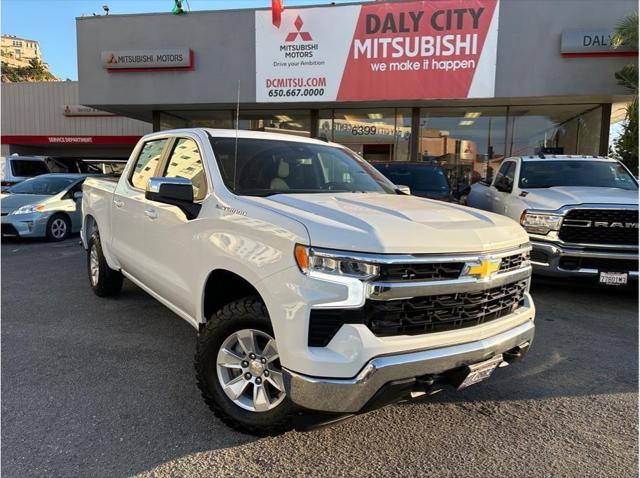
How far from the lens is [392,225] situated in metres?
2.52

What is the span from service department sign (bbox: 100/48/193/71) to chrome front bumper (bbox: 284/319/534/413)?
13359mm

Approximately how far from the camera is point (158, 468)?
2561mm

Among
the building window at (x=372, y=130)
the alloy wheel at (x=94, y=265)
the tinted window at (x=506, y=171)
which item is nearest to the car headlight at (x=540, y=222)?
the tinted window at (x=506, y=171)

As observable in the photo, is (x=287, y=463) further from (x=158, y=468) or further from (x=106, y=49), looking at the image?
(x=106, y=49)

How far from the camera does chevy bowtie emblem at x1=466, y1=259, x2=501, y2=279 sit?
257 cm

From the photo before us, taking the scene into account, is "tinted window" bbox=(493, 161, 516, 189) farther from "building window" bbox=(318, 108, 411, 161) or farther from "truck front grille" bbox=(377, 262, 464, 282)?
"building window" bbox=(318, 108, 411, 161)

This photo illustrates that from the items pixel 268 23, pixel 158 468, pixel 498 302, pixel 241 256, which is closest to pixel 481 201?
pixel 498 302

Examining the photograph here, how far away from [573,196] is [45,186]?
11.4 meters

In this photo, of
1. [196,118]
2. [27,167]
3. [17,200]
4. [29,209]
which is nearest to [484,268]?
[29,209]

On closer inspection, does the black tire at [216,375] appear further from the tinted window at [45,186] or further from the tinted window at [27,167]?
the tinted window at [27,167]

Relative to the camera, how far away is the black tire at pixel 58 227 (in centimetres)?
1066

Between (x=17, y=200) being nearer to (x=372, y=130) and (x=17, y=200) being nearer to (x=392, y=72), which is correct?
(x=392, y=72)

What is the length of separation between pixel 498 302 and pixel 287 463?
153cm

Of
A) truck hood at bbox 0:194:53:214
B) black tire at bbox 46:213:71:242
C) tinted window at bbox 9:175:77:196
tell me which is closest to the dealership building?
tinted window at bbox 9:175:77:196
